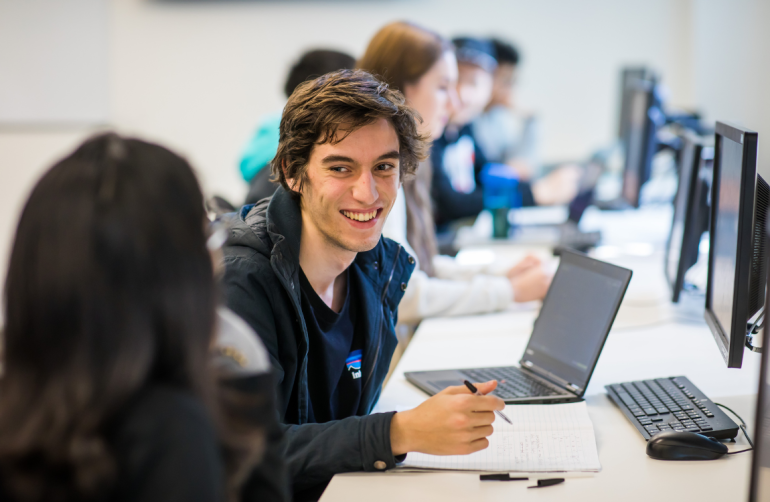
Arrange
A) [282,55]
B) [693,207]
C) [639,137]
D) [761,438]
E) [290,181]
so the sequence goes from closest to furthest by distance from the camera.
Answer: [761,438] → [290,181] → [693,207] → [639,137] → [282,55]

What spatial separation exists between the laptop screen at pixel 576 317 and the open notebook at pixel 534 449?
137 mm

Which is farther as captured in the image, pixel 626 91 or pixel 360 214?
pixel 626 91

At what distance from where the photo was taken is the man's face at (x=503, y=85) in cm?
414

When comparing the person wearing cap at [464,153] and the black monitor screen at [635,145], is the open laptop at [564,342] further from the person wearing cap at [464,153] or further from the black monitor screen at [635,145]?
the person wearing cap at [464,153]

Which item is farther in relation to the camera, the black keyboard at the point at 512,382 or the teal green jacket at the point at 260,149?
the teal green jacket at the point at 260,149

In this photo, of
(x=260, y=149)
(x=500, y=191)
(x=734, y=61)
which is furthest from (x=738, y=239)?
(x=734, y=61)

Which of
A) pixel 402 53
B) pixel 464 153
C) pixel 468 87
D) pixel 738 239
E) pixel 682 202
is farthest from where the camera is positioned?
pixel 464 153

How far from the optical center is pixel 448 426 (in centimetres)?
106

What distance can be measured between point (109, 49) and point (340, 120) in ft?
12.2

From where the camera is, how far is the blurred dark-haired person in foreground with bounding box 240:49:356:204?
214 cm

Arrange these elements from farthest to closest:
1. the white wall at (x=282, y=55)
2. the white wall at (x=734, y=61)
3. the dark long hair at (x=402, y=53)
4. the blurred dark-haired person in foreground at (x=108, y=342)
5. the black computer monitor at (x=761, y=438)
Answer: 1. the white wall at (x=282, y=55)
2. the white wall at (x=734, y=61)
3. the dark long hair at (x=402, y=53)
4. the black computer monitor at (x=761, y=438)
5. the blurred dark-haired person in foreground at (x=108, y=342)

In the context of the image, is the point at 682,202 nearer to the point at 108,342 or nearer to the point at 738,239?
the point at 738,239

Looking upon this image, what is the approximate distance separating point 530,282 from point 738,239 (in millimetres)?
915

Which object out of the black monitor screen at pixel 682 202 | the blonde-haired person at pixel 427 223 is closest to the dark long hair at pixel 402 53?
the blonde-haired person at pixel 427 223
